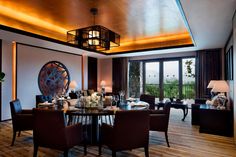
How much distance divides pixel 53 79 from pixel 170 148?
16.6ft

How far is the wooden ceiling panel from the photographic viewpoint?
3523mm

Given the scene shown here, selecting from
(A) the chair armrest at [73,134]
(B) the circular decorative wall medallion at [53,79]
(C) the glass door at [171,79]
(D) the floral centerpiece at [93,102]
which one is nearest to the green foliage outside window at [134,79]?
(C) the glass door at [171,79]

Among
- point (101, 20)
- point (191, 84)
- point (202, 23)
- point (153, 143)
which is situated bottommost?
point (153, 143)

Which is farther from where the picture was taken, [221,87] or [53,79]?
[53,79]

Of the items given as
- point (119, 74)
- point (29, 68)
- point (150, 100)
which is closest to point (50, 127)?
point (150, 100)

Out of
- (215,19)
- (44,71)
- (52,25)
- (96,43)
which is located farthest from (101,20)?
(44,71)

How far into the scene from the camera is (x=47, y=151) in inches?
117

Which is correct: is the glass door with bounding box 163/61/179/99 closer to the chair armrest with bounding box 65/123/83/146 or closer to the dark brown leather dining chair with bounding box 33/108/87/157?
the chair armrest with bounding box 65/123/83/146

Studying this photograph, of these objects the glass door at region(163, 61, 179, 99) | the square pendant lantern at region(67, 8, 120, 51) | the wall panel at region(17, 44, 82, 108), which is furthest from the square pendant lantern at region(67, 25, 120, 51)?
the glass door at region(163, 61, 179, 99)

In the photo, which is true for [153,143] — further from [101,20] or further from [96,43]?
[101,20]

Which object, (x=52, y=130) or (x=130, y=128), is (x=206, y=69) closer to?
(x=130, y=128)

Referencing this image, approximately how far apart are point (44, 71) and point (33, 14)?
2.47 metres

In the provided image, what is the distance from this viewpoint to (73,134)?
2547 millimetres

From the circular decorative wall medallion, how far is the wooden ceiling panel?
4.27 feet
